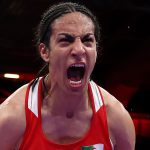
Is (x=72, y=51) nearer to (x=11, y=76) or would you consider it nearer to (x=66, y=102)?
(x=66, y=102)

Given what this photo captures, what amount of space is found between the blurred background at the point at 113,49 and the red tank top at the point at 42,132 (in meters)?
3.16

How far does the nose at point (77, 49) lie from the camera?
156cm

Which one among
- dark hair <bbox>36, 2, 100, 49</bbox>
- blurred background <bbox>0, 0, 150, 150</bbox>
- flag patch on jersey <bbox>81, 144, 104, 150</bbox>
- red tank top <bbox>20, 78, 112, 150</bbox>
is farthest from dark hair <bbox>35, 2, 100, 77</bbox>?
blurred background <bbox>0, 0, 150, 150</bbox>

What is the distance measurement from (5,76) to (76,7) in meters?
6.20

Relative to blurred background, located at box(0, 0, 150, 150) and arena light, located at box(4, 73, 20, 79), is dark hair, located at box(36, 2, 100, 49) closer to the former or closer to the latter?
blurred background, located at box(0, 0, 150, 150)

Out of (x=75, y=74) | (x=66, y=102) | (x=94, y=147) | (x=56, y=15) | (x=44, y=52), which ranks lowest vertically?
(x=94, y=147)

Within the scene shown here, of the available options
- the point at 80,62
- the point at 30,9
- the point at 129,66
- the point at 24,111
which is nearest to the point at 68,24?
the point at 80,62

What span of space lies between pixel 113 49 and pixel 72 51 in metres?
5.40

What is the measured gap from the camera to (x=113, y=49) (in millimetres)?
6922

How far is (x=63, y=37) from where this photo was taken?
5.30 feet

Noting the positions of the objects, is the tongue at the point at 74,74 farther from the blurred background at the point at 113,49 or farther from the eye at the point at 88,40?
the blurred background at the point at 113,49

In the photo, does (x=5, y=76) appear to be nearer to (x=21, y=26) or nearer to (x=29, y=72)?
(x=29, y=72)

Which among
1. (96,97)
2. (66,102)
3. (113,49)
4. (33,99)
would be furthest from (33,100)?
(113,49)

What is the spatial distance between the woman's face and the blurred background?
3170 millimetres
